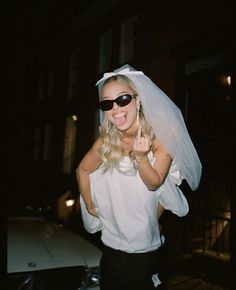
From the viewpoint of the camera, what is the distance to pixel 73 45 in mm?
13359

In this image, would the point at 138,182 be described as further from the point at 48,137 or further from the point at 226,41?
the point at 48,137

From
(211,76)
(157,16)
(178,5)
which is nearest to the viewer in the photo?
(211,76)

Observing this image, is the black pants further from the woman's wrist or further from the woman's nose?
the woman's nose

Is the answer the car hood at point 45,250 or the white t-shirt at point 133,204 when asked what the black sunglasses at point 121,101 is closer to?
the white t-shirt at point 133,204

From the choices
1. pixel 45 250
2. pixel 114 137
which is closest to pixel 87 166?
pixel 114 137

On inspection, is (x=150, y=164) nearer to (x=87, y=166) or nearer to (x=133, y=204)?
(x=133, y=204)

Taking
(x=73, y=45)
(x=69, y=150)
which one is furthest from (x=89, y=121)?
(x=73, y=45)

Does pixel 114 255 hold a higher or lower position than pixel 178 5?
lower

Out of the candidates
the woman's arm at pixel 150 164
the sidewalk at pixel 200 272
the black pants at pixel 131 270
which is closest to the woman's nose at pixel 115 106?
the woman's arm at pixel 150 164

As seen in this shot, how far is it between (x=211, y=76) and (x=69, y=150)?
24.3ft

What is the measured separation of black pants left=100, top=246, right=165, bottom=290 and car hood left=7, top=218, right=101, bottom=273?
3.56 ft

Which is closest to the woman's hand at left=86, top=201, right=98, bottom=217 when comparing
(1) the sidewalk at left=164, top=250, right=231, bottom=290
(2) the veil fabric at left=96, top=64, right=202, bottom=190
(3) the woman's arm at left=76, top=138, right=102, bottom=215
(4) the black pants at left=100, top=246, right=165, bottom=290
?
(3) the woman's arm at left=76, top=138, right=102, bottom=215

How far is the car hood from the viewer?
2.86 m

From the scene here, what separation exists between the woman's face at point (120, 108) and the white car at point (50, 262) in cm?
167
